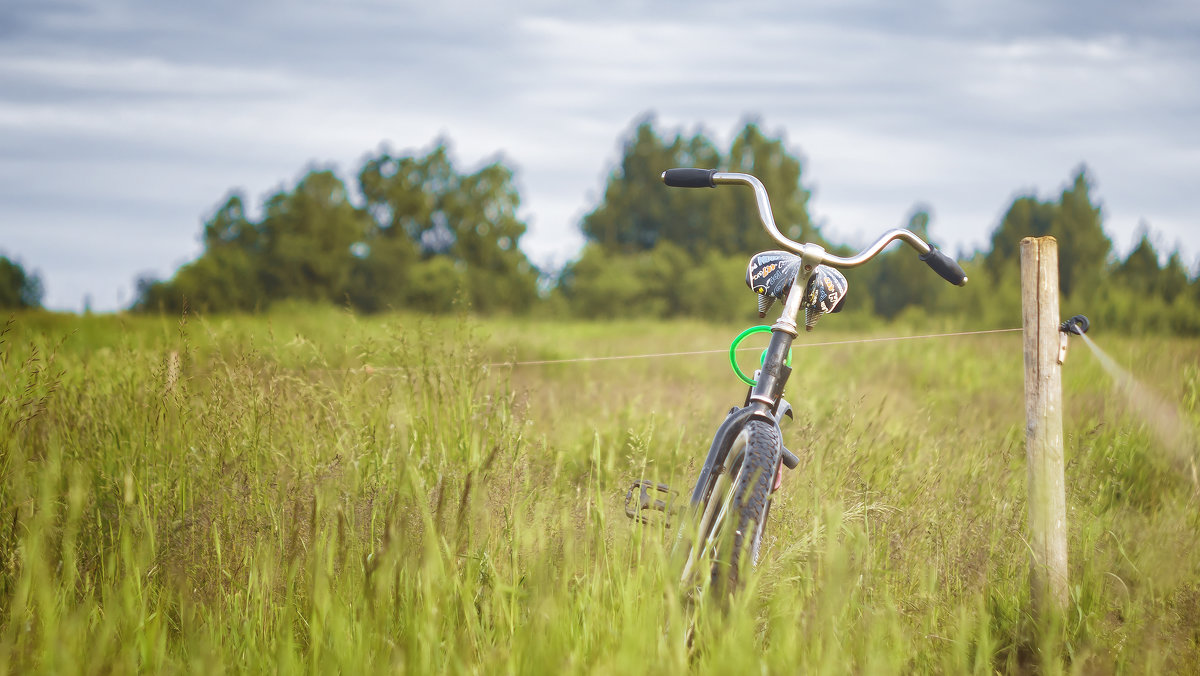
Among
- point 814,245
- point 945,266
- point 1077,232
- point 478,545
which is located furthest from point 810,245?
point 1077,232

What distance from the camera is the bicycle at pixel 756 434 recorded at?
2041 mm

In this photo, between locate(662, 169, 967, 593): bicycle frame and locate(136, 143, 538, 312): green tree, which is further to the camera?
locate(136, 143, 538, 312): green tree

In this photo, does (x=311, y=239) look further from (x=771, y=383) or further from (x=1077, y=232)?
(x=771, y=383)

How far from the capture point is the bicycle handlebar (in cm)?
222

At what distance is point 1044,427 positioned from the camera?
2654 mm

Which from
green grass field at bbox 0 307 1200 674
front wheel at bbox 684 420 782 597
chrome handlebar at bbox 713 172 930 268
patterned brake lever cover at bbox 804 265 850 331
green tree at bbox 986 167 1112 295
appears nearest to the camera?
green grass field at bbox 0 307 1200 674

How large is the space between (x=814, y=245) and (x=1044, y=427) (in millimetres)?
1196

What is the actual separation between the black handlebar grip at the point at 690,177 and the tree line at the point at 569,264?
105ft

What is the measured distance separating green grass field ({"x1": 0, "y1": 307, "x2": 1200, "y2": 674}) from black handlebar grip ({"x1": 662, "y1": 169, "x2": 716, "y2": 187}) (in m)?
→ 0.95

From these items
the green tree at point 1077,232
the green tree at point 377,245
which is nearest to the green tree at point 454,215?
the green tree at point 377,245

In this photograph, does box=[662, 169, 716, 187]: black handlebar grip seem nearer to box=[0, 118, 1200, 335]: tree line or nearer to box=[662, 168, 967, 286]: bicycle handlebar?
box=[662, 168, 967, 286]: bicycle handlebar

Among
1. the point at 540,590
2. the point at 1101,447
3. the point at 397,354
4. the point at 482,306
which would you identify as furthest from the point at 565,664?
the point at 482,306

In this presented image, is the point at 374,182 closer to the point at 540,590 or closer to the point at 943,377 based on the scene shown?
the point at 943,377

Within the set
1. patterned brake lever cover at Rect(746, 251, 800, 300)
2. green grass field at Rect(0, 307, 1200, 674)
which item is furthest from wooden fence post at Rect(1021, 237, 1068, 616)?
patterned brake lever cover at Rect(746, 251, 800, 300)
